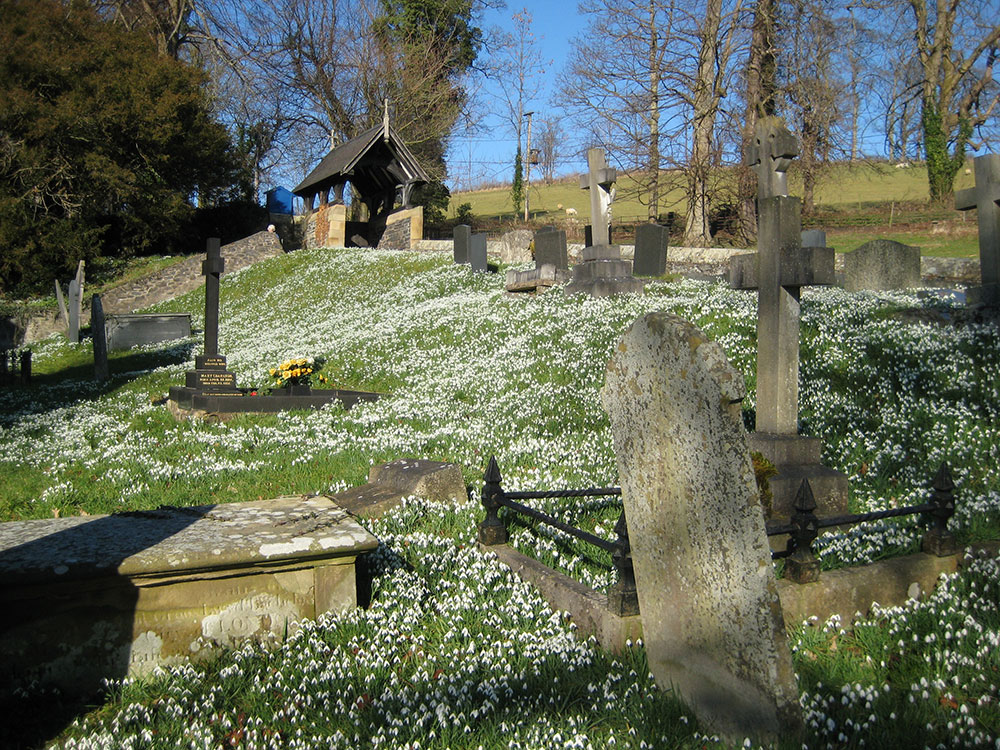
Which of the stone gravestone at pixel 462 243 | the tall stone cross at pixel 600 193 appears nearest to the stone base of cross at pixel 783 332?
the tall stone cross at pixel 600 193

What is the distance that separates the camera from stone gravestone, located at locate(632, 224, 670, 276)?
19.1 meters

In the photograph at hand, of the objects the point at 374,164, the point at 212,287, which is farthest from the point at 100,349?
the point at 374,164

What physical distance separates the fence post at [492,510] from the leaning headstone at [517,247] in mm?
18784

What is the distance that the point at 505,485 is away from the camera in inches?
263

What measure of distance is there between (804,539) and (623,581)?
1063 millimetres

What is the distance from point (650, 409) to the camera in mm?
3330

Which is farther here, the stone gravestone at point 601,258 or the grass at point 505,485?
the stone gravestone at point 601,258

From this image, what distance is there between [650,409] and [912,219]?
30.4 meters

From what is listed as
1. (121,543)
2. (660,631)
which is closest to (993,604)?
(660,631)

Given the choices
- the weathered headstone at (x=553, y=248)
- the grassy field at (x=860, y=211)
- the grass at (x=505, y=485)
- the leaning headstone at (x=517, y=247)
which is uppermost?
the grassy field at (x=860, y=211)

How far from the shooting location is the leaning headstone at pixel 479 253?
22172 mm

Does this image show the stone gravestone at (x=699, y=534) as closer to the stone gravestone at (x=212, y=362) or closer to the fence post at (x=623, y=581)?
the fence post at (x=623, y=581)

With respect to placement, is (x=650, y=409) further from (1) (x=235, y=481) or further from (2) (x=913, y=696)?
(1) (x=235, y=481)

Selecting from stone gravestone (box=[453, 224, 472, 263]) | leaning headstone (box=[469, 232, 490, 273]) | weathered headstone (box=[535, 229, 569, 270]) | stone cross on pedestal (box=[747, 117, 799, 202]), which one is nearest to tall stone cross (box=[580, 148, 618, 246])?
weathered headstone (box=[535, 229, 569, 270])
